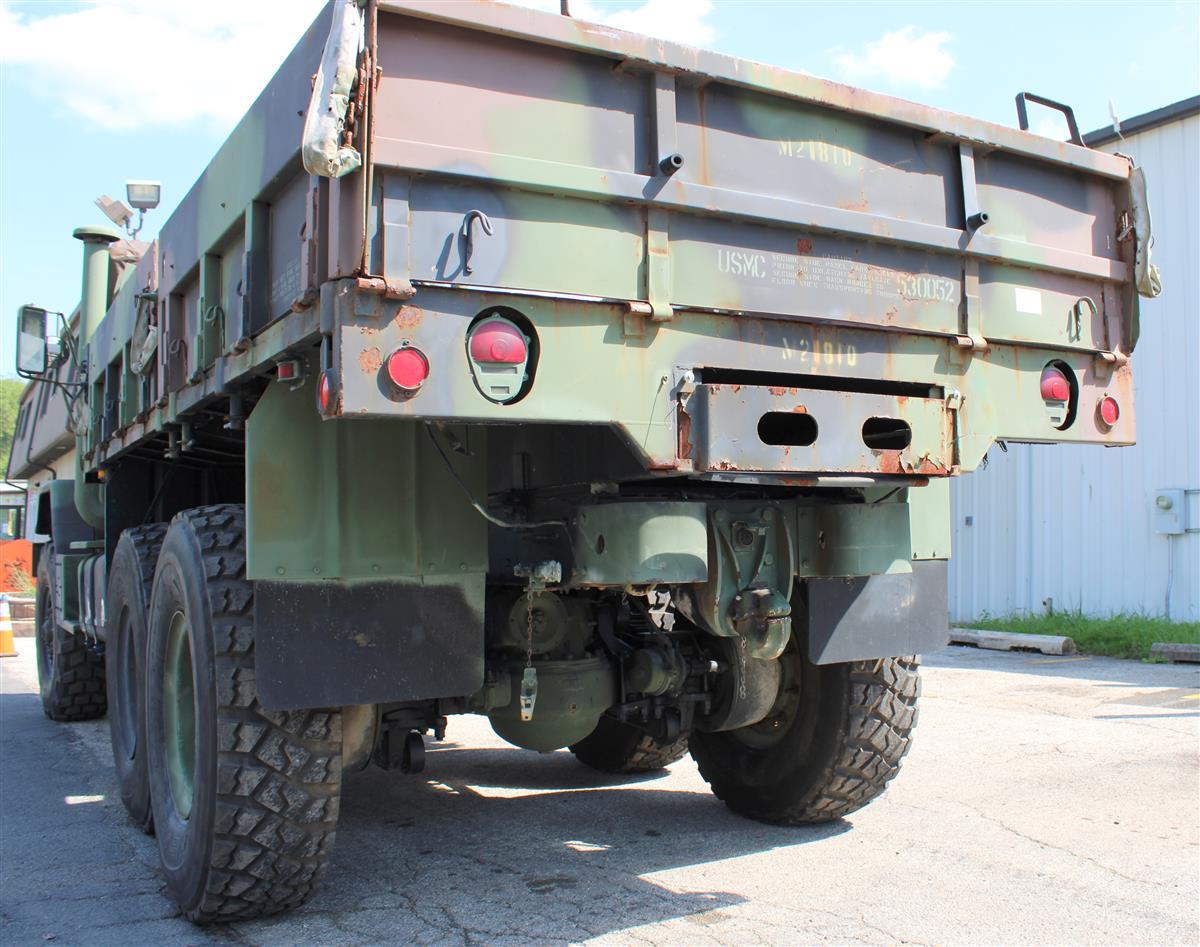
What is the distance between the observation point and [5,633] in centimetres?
1382

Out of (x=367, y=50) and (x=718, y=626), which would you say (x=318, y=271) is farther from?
(x=718, y=626)

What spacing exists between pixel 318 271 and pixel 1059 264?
251 cm

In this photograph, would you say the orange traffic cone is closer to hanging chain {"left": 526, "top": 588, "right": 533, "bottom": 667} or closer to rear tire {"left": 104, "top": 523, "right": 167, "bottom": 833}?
rear tire {"left": 104, "top": 523, "right": 167, "bottom": 833}

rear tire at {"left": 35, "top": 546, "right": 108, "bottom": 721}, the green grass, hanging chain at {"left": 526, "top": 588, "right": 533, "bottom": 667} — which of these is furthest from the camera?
the green grass

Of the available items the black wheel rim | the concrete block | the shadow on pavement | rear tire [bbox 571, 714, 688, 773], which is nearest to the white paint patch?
the black wheel rim

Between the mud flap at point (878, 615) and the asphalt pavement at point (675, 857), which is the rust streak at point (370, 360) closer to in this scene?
the asphalt pavement at point (675, 857)

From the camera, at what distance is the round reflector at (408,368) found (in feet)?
9.34

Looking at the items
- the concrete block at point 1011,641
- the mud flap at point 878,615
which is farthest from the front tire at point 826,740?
the concrete block at point 1011,641

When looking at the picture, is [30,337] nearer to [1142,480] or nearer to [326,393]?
[326,393]

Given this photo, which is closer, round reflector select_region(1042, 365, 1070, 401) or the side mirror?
round reflector select_region(1042, 365, 1070, 401)

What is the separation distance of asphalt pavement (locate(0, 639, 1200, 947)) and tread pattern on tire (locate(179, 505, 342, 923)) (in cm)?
16

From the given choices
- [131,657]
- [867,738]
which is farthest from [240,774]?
[867,738]

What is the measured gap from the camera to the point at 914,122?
3730 mm

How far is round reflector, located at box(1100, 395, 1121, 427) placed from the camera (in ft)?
13.2
